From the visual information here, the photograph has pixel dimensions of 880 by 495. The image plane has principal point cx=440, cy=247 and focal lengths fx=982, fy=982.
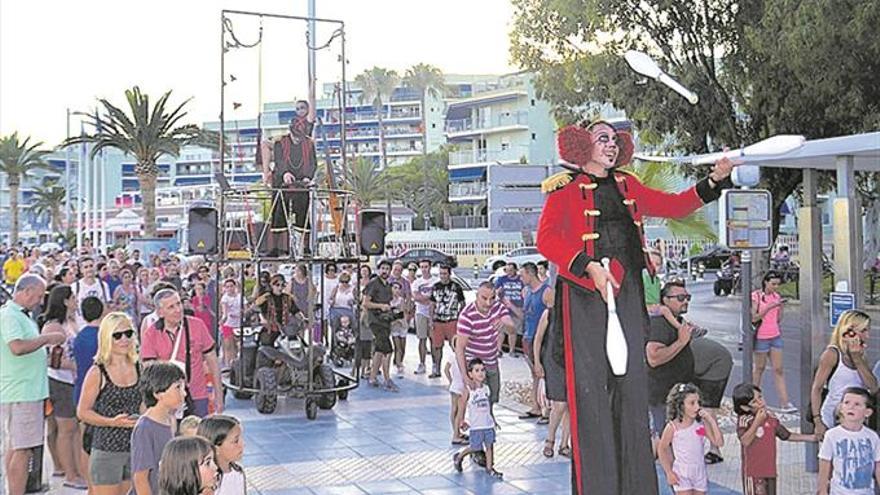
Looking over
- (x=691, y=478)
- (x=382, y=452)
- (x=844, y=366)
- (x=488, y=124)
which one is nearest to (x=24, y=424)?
(x=382, y=452)

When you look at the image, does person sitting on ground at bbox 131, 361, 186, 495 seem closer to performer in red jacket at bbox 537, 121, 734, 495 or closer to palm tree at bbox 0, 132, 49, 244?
performer in red jacket at bbox 537, 121, 734, 495

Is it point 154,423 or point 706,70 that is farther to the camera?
point 706,70

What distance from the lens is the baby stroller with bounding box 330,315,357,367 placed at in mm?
14484

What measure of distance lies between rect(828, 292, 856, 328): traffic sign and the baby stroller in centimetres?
776

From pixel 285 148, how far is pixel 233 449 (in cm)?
694

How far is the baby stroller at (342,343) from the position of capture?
14484mm

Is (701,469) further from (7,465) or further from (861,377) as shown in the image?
(7,465)

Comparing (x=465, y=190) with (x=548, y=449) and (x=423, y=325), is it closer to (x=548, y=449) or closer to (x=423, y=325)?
(x=423, y=325)

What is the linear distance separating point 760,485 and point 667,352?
4.64ft

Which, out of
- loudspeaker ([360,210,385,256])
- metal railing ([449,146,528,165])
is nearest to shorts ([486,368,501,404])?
loudspeaker ([360,210,385,256])

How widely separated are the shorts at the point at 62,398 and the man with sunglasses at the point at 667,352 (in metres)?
4.48

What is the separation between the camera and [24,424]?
22.5 feet

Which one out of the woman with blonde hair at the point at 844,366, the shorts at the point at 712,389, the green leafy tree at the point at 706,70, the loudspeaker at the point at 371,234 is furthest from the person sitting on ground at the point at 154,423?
the green leafy tree at the point at 706,70

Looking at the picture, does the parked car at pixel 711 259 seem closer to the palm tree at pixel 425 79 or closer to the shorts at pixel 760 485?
the shorts at pixel 760 485
